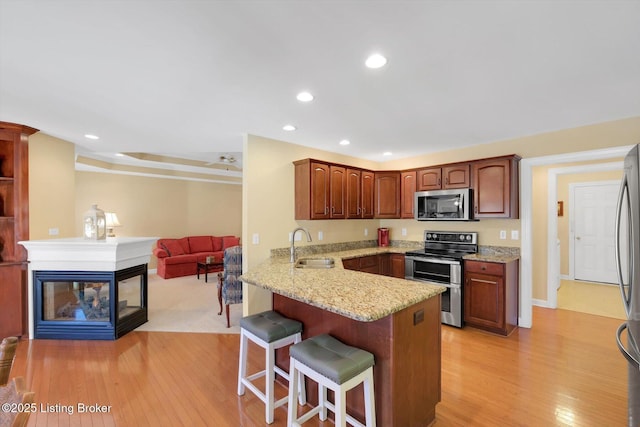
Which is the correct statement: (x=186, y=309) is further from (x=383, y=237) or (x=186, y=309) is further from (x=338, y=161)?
(x=383, y=237)

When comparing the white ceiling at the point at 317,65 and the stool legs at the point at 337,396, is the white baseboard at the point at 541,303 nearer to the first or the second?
the white ceiling at the point at 317,65

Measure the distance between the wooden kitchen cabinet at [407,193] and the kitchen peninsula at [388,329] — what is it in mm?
2564

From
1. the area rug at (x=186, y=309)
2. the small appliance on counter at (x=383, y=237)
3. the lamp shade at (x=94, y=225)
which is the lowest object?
the area rug at (x=186, y=309)

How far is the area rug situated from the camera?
3836 millimetres

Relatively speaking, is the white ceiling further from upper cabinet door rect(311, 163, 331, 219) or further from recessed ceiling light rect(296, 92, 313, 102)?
upper cabinet door rect(311, 163, 331, 219)

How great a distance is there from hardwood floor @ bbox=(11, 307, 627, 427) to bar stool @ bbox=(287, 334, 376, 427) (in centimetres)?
56

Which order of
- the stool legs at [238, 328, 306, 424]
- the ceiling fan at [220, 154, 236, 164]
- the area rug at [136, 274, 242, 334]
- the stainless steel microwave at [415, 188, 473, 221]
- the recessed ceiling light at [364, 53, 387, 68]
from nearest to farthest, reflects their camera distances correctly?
the recessed ceiling light at [364, 53, 387, 68]
the stool legs at [238, 328, 306, 424]
the area rug at [136, 274, 242, 334]
the stainless steel microwave at [415, 188, 473, 221]
the ceiling fan at [220, 154, 236, 164]

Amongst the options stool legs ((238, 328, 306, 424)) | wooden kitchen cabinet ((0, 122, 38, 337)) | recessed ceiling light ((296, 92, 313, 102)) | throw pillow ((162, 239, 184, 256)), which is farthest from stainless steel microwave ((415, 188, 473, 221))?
throw pillow ((162, 239, 184, 256))

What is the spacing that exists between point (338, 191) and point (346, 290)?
7.65 feet

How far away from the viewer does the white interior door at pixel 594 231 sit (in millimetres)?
5559

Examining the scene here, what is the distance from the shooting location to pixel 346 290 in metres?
2.04

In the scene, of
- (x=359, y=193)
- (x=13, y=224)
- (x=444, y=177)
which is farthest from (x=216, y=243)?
(x=444, y=177)

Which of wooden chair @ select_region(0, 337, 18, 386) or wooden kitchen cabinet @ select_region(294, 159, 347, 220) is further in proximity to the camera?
wooden kitchen cabinet @ select_region(294, 159, 347, 220)

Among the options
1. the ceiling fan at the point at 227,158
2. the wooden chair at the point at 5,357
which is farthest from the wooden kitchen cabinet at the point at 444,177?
the wooden chair at the point at 5,357
